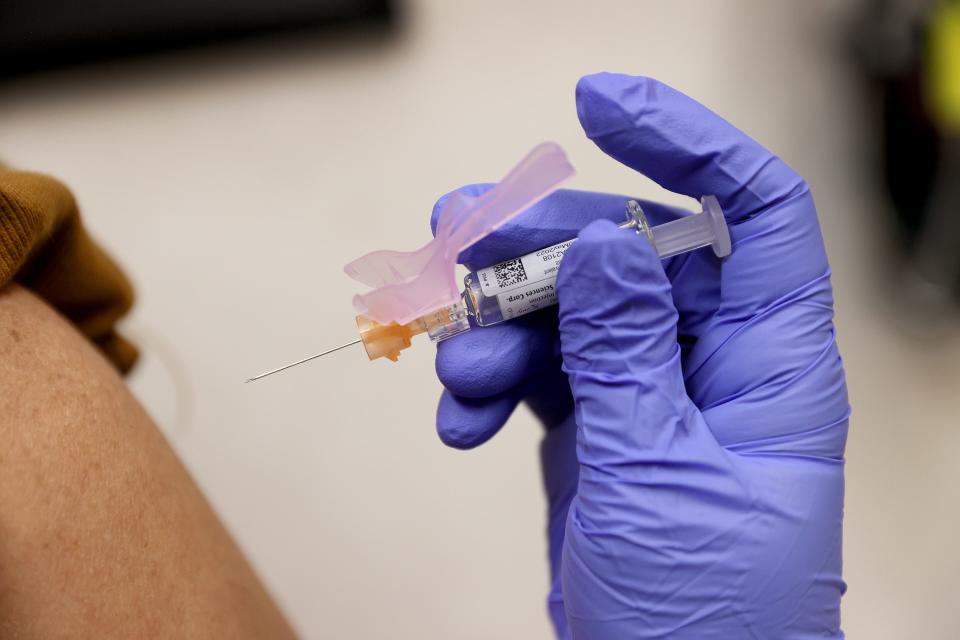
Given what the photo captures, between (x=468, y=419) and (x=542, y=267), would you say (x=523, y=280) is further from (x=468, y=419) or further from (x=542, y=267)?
(x=468, y=419)

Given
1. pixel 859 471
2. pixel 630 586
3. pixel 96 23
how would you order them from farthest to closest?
pixel 859 471 → pixel 96 23 → pixel 630 586

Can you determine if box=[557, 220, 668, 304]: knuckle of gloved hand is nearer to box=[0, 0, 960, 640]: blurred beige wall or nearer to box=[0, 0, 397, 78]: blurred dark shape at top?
box=[0, 0, 960, 640]: blurred beige wall

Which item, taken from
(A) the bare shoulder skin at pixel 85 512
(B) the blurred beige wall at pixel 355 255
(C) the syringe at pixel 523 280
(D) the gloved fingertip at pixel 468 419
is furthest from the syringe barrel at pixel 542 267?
(B) the blurred beige wall at pixel 355 255

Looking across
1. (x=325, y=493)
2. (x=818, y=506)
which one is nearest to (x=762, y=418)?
(x=818, y=506)

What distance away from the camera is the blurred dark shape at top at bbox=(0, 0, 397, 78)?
122 cm

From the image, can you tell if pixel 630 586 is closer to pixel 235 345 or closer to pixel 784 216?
pixel 784 216

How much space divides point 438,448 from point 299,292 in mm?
404

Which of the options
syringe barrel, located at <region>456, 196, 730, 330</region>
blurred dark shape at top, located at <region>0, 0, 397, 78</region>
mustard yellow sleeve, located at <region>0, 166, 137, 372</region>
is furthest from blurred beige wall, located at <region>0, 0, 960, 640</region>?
syringe barrel, located at <region>456, 196, 730, 330</region>

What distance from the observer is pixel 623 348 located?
0.71m

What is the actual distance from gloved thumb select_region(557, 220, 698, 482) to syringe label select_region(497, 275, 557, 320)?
31mm

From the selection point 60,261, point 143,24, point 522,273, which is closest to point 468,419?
point 522,273

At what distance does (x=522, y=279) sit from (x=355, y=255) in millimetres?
657

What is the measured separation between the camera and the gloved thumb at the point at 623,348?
686 mm

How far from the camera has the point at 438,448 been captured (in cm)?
133
